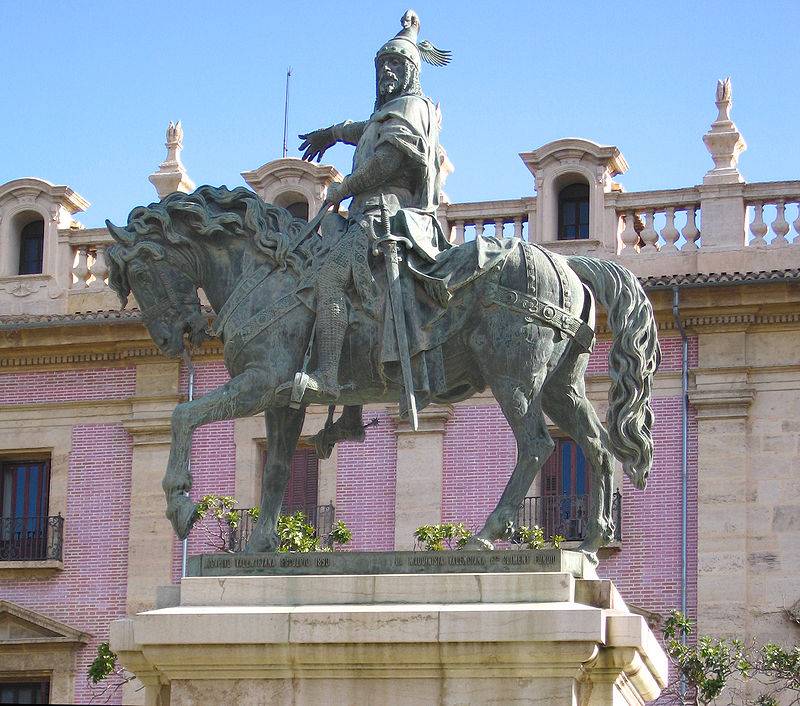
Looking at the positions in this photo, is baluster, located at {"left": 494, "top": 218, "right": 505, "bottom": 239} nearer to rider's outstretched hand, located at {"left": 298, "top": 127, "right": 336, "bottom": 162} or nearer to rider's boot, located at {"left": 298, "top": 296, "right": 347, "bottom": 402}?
rider's outstretched hand, located at {"left": 298, "top": 127, "right": 336, "bottom": 162}

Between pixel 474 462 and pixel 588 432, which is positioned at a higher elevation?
pixel 474 462

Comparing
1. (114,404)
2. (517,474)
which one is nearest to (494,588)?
(517,474)

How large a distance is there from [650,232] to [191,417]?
17.3m

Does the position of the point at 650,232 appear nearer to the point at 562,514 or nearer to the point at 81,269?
the point at 562,514

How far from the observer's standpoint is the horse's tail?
13828 millimetres

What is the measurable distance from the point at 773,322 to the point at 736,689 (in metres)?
4.62

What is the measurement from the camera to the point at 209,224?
14.2m

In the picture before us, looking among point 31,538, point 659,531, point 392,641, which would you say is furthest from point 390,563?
point 31,538

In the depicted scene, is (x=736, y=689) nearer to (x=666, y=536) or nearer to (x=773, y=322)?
(x=666, y=536)

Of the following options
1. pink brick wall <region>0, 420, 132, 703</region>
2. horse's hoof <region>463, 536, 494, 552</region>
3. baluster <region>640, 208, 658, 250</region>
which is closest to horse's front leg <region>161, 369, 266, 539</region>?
horse's hoof <region>463, 536, 494, 552</region>

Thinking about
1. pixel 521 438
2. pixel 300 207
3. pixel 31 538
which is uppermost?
pixel 300 207

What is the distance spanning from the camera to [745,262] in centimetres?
2977

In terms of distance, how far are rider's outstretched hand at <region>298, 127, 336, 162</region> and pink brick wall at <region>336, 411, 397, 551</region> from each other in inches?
602

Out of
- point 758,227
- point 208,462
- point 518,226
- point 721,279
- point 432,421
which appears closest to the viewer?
point 721,279
